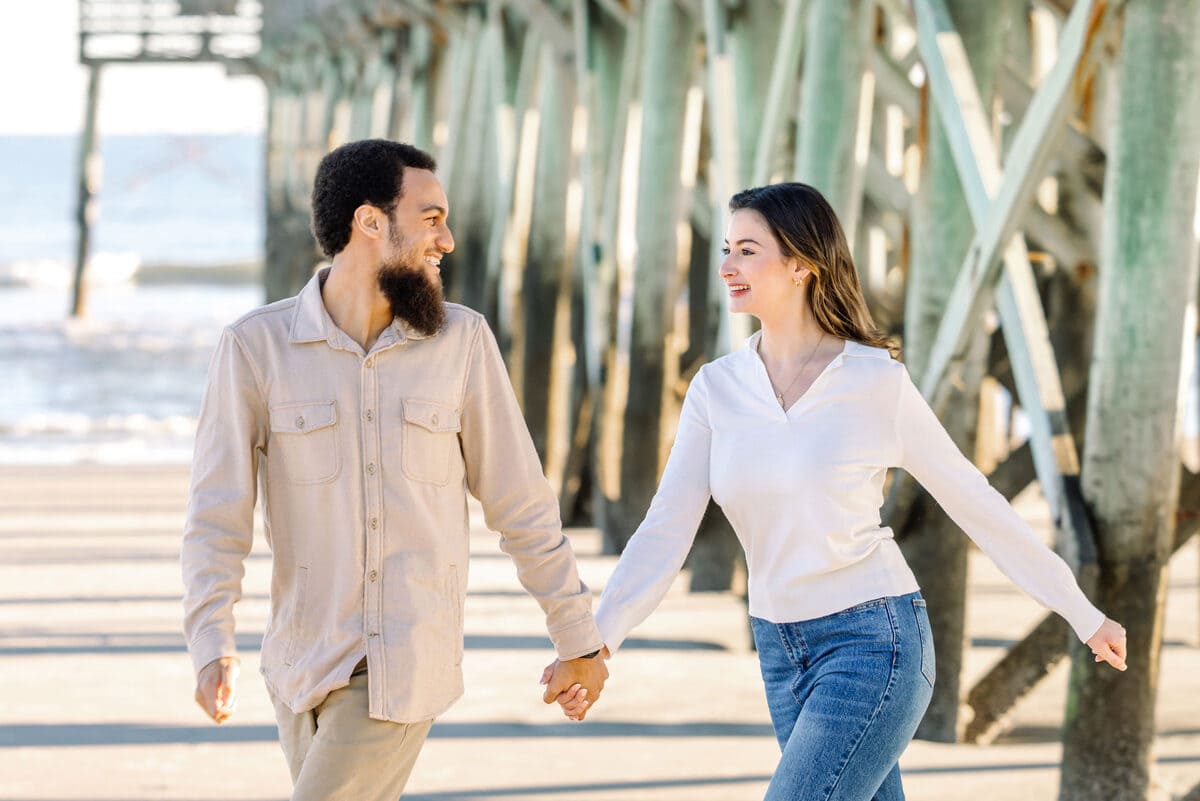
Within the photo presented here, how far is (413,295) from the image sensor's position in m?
3.06

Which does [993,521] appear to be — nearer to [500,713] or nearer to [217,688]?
[217,688]

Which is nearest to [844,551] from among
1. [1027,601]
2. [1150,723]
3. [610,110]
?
[1150,723]

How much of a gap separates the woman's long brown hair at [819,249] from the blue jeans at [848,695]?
18.3 inches

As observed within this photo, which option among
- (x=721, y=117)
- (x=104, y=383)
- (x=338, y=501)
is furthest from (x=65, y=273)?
(x=338, y=501)

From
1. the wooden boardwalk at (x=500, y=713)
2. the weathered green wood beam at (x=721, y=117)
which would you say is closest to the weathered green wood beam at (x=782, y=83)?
the weathered green wood beam at (x=721, y=117)

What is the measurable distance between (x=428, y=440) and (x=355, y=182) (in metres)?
0.42

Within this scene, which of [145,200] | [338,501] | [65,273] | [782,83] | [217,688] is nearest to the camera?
[217,688]

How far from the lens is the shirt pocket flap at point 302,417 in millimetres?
3023

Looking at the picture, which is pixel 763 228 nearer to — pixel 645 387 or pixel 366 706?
pixel 366 706

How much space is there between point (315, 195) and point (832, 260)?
837mm

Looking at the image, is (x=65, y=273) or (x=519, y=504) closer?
(x=519, y=504)

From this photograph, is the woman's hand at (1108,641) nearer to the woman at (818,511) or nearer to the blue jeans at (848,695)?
the woman at (818,511)

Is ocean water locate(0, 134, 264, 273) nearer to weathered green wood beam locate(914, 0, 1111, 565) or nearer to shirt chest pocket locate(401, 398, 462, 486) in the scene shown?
weathered green wood beam locate(914, 0, 1111, 565)

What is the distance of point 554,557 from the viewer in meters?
3.17
